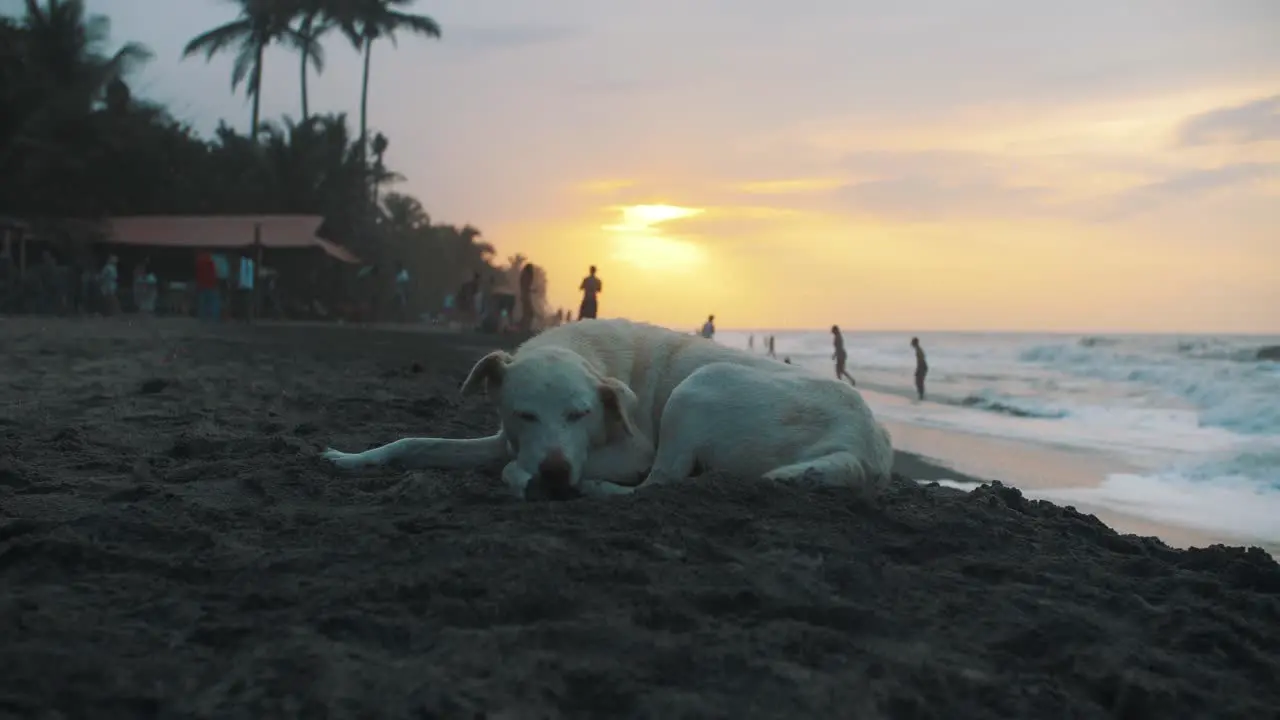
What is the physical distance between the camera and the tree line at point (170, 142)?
2867 centimetres

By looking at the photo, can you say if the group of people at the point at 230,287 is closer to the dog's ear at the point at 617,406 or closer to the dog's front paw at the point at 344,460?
the dog's front paw at the point at 344,460

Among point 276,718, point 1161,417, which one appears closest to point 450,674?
point 276,718

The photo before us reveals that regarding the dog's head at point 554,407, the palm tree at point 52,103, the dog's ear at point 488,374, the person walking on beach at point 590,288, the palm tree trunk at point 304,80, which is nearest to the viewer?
the dog's head at point 554,407

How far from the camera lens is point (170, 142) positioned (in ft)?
112

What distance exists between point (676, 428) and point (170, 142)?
35611 millimetres

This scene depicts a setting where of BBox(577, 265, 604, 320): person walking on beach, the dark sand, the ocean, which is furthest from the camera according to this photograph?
BBox(577, 265, 604, 320): person walking on beach

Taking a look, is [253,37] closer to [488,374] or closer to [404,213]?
[404,213]

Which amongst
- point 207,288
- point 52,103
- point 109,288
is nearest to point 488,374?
point 207,288

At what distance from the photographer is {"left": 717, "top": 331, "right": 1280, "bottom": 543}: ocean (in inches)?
350

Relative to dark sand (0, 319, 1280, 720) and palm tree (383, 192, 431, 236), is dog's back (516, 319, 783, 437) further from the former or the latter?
palm tree (383, 192, 431, 236)

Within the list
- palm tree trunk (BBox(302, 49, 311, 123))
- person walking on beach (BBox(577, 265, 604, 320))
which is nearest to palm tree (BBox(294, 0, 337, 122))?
palm tree trunk (BBox(302, 49, 311, 123))

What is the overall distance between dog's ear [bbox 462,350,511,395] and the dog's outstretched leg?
0.40 m

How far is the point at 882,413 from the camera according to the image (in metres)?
18.0

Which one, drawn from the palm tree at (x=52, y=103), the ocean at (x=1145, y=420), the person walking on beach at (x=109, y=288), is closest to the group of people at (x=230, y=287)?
the person walking on beach at (x=109, y=288)
